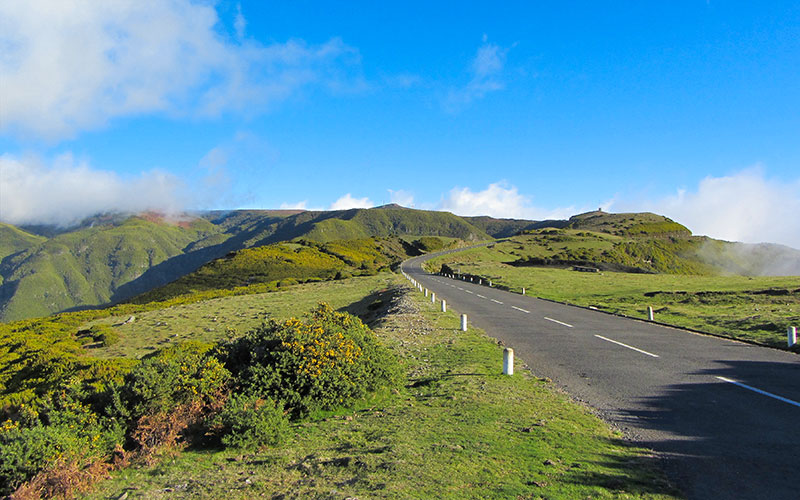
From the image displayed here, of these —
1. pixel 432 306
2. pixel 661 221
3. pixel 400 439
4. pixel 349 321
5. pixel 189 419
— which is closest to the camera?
pixel 400 439

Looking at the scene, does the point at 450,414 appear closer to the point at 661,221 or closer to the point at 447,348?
the point at 447,348

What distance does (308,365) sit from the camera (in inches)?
325

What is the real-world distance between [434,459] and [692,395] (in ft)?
18.9

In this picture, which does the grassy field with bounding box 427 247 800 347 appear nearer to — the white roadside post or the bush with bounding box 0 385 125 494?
the white roadside post

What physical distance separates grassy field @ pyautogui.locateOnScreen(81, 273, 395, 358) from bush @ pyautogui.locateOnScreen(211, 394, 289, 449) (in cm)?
1118

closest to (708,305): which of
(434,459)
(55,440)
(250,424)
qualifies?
(434,459)

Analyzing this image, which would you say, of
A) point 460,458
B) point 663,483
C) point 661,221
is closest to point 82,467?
point 460,458

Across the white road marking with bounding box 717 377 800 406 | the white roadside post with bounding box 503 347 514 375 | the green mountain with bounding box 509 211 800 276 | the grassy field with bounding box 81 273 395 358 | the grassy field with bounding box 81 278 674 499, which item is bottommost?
the grassy field with bounding box 81 273 395 358

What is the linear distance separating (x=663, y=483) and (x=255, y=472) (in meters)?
4.80

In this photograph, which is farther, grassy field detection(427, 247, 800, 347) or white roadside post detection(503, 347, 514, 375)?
grassy field detection(427, 247, 800, 347)

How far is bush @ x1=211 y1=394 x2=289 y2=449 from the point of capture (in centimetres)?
652

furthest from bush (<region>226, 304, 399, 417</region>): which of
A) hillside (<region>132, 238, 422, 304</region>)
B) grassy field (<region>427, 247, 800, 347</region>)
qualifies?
hillside (<region>132, 238, 422, 304</region>)

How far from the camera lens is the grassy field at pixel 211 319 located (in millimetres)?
23344

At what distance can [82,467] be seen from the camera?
579cm
